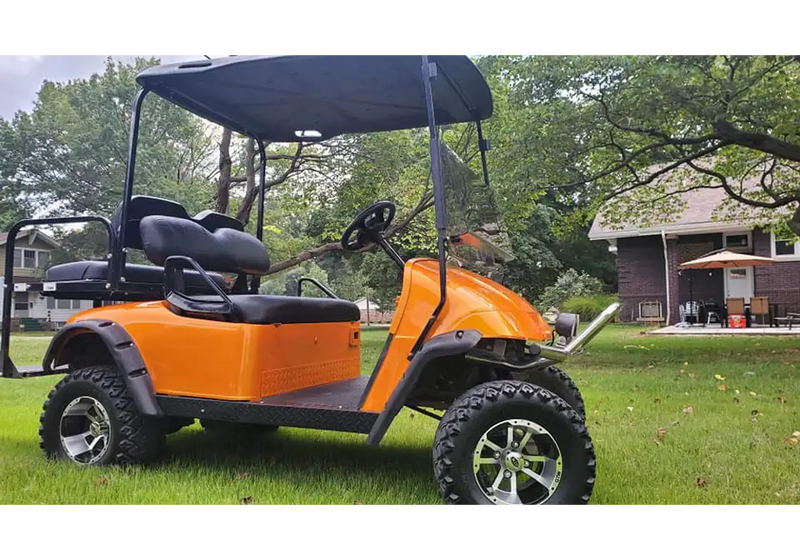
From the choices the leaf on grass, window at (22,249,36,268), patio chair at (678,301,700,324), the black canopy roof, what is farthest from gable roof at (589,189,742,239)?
window at (22,249,36,268)

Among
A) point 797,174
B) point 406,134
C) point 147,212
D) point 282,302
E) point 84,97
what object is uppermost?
point 84,97

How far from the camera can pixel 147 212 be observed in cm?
419

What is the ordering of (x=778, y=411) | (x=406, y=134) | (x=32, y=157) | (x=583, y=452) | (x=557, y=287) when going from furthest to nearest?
1. (x=557, y=287)
2. (x=32, y=157)
3. (x=406, y=134)
4. (x=778, y=411)
5. (x=583, y=452)

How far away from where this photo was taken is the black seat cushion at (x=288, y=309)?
349 cm

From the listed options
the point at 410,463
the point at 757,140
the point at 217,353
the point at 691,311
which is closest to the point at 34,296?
the point at 691,311

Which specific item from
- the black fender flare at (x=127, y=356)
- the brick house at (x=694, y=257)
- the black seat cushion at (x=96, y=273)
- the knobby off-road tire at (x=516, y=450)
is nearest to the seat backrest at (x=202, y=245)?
the black seat cushion at (x=96, y=273)

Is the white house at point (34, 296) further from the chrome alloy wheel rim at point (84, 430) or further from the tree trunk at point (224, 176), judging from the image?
the chrome alloy wheel rim at point (84, 430)

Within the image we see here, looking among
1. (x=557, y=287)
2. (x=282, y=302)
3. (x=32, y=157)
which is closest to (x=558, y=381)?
(x=282, y=302)

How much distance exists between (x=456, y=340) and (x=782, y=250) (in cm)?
1975

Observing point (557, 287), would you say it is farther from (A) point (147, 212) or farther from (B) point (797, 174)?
(A) point (147, 212)

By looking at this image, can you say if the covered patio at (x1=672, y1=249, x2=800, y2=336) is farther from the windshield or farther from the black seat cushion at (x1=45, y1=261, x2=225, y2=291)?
the black seat cushion at (x1=45, y1=261, x2=225, y2=291)

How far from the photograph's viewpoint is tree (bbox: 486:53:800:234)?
817cm

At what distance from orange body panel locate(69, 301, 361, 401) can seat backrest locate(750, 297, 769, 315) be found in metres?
16.1

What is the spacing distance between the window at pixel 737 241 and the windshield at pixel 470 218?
1861cm
